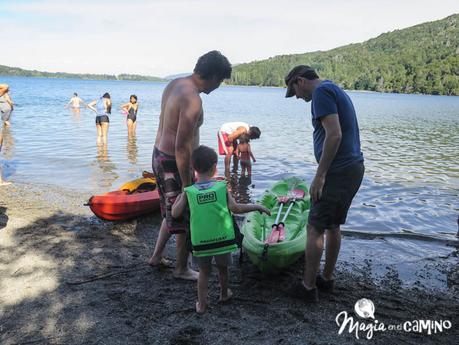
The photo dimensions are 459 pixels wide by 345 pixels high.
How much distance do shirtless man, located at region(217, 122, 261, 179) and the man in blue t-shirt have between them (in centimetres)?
547

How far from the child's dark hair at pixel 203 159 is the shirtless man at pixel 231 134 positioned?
5811 mm

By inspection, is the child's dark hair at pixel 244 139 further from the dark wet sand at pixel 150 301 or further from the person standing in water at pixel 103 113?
the person standing in water at pixel 103 113

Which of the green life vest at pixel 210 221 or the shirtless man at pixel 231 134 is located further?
the shirtless man at pixel 231 134

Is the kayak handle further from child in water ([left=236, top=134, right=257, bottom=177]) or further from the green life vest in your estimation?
child in water ([left=236, top=134, right=257, bottom=177])

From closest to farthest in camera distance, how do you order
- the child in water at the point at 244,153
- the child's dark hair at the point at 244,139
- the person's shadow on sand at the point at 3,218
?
the person's shadow on sand at the point at 3,218 < the child's dark hair at the point at 244,139 < the child in water at the point at 244,153

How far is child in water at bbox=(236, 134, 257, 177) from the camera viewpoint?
1028 cm

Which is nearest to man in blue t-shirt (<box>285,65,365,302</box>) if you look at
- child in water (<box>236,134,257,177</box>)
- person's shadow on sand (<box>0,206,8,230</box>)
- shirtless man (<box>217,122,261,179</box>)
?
person's shadow on sand (<box>0,206,8,230</box>)

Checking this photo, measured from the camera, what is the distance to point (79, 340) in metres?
3.28

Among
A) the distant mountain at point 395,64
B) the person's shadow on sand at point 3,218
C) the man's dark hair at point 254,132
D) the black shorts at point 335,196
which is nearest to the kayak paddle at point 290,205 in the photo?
the black shorts at point 335,196

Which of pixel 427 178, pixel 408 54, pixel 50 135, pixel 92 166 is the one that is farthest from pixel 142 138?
pixel 408 54

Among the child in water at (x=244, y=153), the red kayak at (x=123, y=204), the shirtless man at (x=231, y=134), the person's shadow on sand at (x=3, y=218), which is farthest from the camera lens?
the child in water at (x=244, y=153)

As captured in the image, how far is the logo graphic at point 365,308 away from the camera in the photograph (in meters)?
3.83

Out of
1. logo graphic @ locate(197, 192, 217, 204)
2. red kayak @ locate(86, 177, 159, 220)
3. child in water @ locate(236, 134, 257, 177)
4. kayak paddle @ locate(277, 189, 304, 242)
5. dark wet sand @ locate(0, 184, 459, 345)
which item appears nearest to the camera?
dark wet sand @ locate(0, 184, 459, 345)

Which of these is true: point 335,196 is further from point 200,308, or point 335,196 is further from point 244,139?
point 244,139
